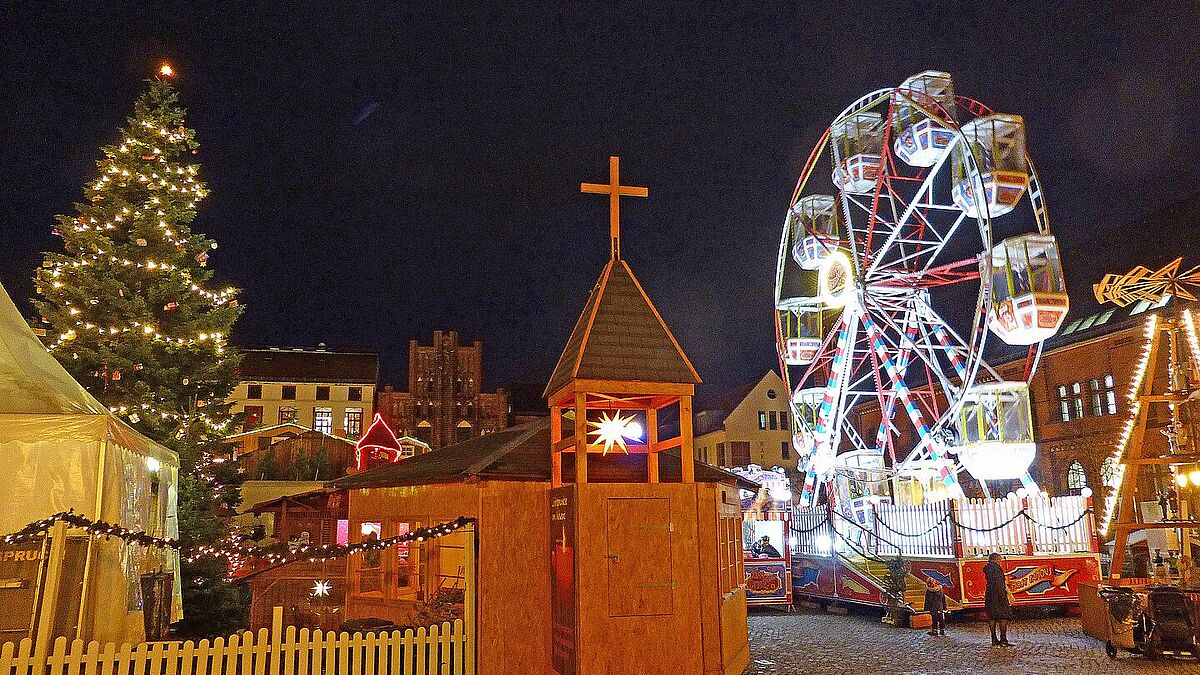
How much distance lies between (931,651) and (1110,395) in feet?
94.9

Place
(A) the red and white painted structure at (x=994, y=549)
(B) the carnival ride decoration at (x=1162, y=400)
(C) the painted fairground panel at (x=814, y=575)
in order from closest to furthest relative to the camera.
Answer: (B) the carnival ride decoration at (x=1162, y=400)
(A) the red and white painted structure at (x=994, y=549)
(C) the painted fairground panel at (x=814, y=575)

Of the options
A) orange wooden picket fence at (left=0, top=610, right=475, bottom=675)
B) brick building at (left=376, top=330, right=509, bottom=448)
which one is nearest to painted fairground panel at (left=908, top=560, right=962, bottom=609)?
orange wooden picket fence at (left=0, top=610, right=475, bottom=675)

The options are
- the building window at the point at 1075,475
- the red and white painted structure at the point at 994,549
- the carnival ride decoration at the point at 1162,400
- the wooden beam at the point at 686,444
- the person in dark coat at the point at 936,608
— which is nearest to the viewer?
the wooden beam at the point at 686,444

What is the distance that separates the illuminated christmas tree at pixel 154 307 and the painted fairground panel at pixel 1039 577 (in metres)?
14.6

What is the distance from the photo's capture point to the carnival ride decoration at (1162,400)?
1354cm

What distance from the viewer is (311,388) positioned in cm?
A: 5759

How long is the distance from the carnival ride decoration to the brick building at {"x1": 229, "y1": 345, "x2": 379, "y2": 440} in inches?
1912

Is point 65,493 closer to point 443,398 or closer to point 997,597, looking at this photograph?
point 997,597

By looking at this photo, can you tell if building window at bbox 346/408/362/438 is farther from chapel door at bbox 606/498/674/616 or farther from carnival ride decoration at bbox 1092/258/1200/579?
chapel door at bbox 606/498/674/616

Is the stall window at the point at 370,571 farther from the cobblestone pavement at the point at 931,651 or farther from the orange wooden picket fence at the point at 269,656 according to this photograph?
the cobblestone pavement at the point at 931,651

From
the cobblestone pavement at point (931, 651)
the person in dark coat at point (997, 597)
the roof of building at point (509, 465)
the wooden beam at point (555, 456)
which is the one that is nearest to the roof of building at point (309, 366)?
the cobblestone pavement at point (931, 651)

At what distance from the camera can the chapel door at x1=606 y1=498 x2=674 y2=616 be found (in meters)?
9.30

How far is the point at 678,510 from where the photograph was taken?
964cm

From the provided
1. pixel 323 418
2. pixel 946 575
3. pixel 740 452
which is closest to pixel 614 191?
pixel 946 575
